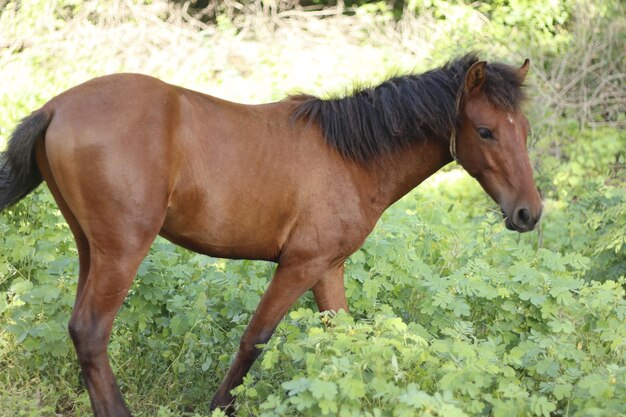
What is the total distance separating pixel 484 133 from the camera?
4.32 metres

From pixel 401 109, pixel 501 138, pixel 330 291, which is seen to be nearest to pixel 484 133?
pixel 501 138

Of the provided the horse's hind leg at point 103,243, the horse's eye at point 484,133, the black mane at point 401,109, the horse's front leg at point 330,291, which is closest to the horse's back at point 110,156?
the horse's hind leg at point 103,243

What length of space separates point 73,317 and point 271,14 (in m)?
9.45

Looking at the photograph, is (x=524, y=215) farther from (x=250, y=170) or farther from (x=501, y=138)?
(x=250, y=170)

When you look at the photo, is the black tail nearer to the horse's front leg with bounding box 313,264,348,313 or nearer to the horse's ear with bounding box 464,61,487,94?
the horse's front leg with bounding box 313,264,348,313

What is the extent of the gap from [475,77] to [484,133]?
0.94ft

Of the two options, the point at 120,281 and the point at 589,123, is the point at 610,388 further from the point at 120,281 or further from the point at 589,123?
the point at 589,123

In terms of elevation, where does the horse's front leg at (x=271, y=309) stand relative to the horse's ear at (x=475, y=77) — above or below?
below

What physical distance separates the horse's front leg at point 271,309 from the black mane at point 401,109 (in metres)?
0.65

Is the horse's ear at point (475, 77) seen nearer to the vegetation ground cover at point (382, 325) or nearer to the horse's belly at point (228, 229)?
the vegetation ground cover at point (382, 325)

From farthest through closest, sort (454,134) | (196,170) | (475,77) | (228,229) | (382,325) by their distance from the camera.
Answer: (454,134) < (475,77) < (228,229) < (196,170) < (382,325)

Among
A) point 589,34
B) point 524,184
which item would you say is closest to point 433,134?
point 524,184

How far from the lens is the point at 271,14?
1269cm

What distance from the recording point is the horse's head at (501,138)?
429cm
